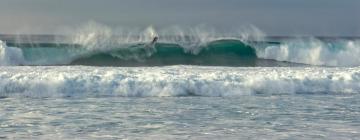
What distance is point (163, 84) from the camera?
510 inches

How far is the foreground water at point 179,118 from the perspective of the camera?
7434 mm

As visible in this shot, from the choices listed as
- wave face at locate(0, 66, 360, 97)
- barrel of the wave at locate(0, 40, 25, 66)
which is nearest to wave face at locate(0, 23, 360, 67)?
barrel of the wave at locate(0, 40, 25, 66)

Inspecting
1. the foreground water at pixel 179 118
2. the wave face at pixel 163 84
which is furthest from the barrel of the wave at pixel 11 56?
the foreground water at pixel 179 118

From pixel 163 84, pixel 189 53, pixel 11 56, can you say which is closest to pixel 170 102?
pixel 163 84

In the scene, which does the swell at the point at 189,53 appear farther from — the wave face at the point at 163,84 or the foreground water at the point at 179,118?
the foreground water at the point at 179,118

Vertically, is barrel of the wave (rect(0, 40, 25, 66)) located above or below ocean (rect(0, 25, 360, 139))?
above

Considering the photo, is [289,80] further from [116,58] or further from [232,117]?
[116,58]

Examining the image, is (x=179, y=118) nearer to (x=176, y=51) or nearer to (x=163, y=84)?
(x=163, y=84)

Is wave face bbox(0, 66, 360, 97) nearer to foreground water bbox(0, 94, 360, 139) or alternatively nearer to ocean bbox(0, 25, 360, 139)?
ocean bbox(0, 25, 360, 139)

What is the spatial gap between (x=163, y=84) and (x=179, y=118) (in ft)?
13.9

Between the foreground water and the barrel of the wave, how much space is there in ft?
39.2

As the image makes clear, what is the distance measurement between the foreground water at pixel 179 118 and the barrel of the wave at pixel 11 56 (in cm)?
1194

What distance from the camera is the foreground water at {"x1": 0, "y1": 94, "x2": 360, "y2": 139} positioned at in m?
7.43

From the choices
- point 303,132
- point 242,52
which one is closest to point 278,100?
point 303,132
